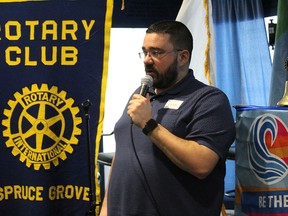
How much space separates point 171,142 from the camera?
1.50m

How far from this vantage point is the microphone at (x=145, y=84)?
163 centimetres

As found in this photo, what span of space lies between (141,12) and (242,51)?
1350mm

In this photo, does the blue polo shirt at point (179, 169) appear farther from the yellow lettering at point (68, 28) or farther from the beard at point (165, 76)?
the yellow lettering at point (68, 28)

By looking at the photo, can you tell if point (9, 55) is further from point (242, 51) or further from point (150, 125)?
point (242, 51)

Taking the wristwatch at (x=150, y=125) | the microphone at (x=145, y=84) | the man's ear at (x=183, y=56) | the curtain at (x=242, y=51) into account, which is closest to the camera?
the wristwatch at (x=150, y=125)

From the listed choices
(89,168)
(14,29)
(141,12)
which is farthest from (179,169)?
(141,12)

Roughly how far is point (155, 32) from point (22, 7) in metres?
0.79

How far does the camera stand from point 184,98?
1.68 metres

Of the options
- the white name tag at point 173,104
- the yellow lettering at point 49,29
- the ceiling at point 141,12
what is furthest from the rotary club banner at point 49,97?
the ceiling at point 141,12

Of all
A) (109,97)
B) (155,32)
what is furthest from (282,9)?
(109,97)

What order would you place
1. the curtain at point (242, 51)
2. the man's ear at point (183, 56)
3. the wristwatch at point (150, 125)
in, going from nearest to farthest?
the wristwatch at point (150, 125) → the man's ear at point (183, 56) → the curtain at point (242, 51)

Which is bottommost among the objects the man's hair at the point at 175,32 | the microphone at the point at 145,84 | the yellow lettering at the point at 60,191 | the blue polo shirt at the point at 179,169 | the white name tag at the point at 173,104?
the yellow lettering at the point at 60,191

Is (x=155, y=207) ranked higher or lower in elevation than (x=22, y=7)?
lower

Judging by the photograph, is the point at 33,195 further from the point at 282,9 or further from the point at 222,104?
the point at 282,9
